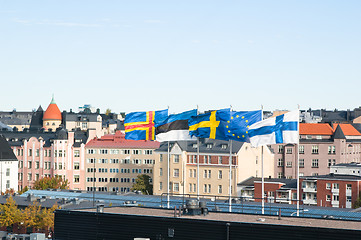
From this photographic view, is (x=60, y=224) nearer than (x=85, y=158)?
Yes

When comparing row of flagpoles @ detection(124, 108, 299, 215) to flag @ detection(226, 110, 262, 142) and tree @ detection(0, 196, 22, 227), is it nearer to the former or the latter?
flag @ detection(226, 110, 262, 142)

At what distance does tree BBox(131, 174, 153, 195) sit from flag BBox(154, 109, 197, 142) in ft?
324

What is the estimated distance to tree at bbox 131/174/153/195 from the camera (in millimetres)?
169375

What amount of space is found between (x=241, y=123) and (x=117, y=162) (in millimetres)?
127524

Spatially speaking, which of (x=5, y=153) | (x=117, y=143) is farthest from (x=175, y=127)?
(x=117, y=143)

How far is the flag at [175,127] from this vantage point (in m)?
69.7

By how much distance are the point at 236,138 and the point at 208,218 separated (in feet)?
49.6

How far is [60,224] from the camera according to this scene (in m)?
54.2

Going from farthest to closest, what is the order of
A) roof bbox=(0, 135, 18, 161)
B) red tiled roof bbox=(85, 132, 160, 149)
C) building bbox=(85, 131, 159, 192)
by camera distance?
1. red tiled roof bbox=(85, 132, 160, 149)
2. building bbox=(85, 131, 159, 192)
3. roof bbox=(0, 135, 18, 161)

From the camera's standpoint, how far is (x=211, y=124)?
68125 millimetres

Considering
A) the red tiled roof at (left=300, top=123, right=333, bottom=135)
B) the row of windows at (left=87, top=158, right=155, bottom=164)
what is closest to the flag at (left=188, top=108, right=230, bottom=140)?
the red tiled roof at (left=300, top=123, right=333, bottom=135)

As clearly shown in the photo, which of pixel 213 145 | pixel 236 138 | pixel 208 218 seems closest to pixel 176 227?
pixel 208 218

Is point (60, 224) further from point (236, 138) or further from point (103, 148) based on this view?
point (103, 148)

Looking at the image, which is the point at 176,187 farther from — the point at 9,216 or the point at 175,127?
the point at 175,127
